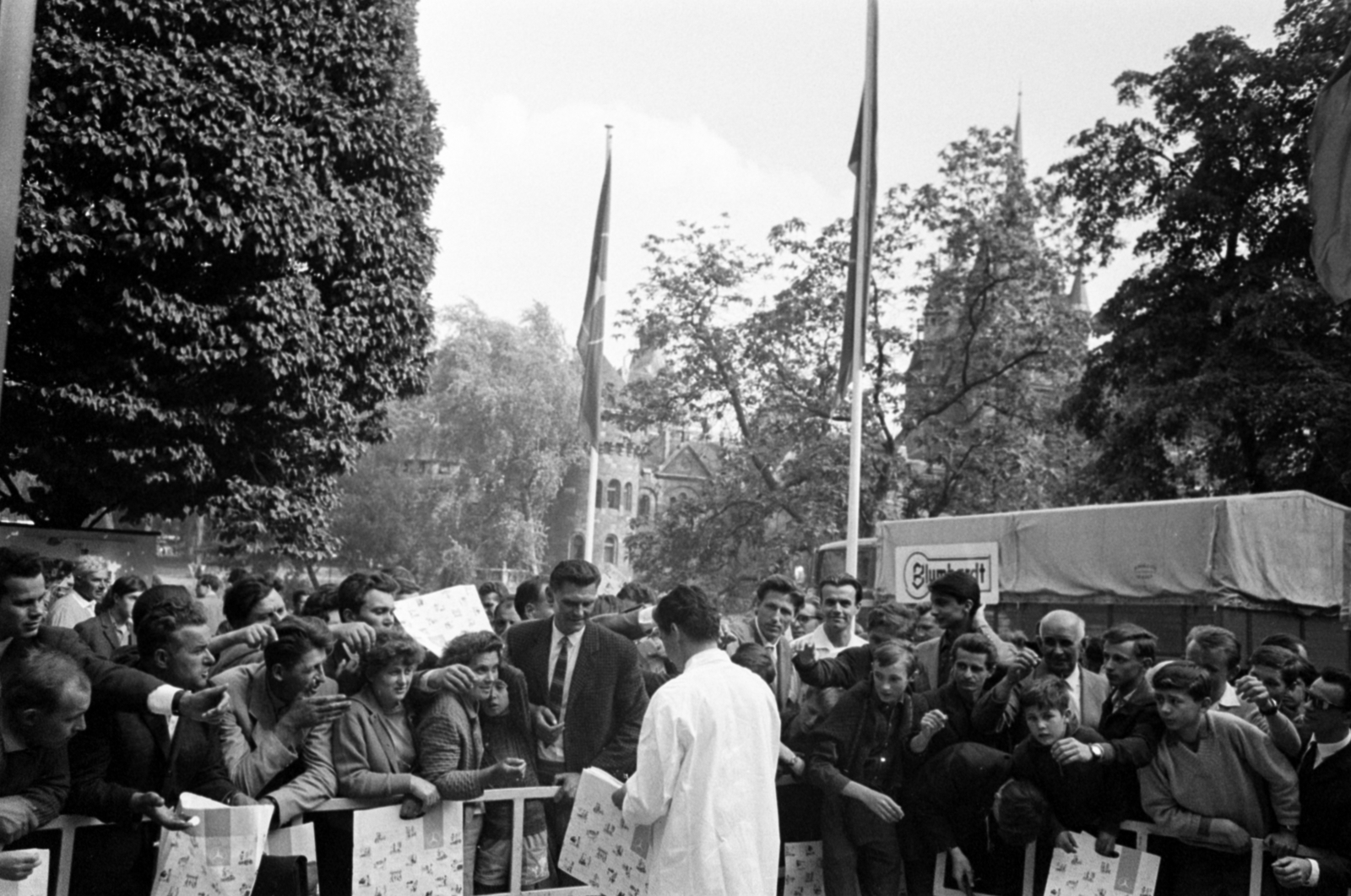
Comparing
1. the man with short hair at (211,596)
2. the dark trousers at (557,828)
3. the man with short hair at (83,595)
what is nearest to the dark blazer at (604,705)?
the dark trousers at (557,828)

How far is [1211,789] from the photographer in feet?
18.8

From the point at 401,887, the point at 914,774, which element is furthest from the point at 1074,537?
the point at 401,887

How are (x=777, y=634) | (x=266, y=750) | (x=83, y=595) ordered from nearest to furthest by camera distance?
(x=266, y=750) < (x=777, y=634) < (x=83, y=595)

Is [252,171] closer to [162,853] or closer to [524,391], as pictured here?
[162,853]

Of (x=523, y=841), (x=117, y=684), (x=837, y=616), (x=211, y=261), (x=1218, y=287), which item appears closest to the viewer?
(x=117, y=684)

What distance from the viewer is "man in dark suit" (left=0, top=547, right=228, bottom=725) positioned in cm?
473

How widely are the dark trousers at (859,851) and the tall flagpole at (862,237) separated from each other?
8150mm

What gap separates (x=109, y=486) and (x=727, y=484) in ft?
55.7

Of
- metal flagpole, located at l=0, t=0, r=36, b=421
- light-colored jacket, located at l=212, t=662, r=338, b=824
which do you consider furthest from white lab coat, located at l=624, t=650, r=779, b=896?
metal flagpole, located at l=0, t=0, r=36, b=421

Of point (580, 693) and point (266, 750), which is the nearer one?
point (266, 750)

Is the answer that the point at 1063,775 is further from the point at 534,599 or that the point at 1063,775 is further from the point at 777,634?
the point at 534,599

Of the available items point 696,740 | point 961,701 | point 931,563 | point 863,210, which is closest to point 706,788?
A: point 696,740

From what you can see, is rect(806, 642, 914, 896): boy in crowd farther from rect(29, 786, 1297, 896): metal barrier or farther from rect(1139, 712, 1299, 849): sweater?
Answer: rect(1139, 712, 1299, 849): sweater

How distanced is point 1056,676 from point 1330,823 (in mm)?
1451
